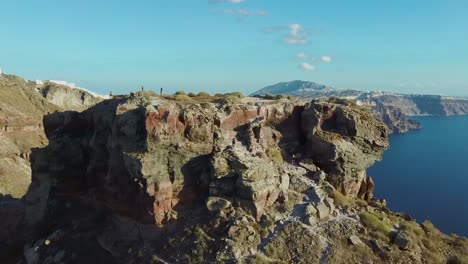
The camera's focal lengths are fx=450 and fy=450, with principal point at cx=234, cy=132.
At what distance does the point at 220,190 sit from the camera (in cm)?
2872

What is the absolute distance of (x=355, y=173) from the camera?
34781mm

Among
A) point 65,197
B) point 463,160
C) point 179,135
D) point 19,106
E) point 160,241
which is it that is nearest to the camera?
point 160,241

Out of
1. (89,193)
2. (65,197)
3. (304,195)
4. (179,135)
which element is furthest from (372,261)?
(65,197)

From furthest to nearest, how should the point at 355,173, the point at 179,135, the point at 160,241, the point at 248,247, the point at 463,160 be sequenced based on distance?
the point at 463,160, the point at 355,173, the point at 179,135, the point at 160,241, the point at 248,247

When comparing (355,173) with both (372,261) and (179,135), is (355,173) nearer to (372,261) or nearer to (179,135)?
(372,261)

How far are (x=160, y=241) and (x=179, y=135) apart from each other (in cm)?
697

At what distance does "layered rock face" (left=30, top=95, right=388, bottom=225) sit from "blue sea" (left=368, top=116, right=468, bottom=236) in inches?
2653

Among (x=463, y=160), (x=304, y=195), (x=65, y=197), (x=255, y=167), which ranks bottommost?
(x=463, y=160)

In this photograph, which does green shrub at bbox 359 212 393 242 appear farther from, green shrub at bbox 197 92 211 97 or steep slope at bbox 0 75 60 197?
steep slope at bbox 0 75 60 197

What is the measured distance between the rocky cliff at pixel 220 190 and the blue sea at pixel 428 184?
223 ft

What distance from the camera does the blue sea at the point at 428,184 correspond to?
100250 millimetres

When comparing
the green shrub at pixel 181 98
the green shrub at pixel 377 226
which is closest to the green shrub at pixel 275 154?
the green shrub at pixel 377 226

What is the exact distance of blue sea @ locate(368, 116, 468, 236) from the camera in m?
100

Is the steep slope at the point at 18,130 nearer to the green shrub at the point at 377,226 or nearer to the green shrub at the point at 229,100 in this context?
the green shrub at the point at 229,100
